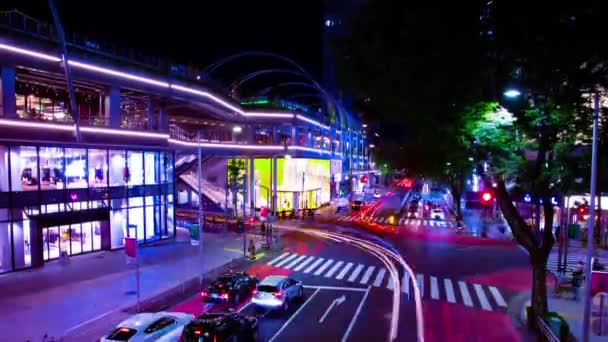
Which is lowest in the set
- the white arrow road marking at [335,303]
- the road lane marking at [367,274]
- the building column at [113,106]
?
the road lane marking at [367,274]

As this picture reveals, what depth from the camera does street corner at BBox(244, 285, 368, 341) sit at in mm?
16906

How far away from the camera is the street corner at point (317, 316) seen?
55.5 ft

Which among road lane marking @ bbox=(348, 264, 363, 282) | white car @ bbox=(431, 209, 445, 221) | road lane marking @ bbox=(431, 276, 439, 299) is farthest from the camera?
white car @ bbox=(431, 209, 445, 221)

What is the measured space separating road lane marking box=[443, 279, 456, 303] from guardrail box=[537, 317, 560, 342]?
519 centimetres

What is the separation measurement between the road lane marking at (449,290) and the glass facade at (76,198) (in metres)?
18.5

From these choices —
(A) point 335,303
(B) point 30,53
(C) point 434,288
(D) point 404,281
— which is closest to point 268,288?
(A) point 335,303

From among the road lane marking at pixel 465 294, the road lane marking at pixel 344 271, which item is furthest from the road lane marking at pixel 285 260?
the road lane marking at pixel 465 294

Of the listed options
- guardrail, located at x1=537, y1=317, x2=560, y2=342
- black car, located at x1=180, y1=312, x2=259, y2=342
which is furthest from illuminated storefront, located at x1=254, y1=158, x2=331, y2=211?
guardrail, located at x1=537, y1=317, x2=560, y2=342

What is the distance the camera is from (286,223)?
2122 inches

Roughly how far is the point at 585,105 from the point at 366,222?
41109mm

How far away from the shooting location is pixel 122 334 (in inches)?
551

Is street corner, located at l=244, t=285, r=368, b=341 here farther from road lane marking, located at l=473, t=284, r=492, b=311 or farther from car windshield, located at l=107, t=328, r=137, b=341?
road lane marking, located at l=473, t=284, r=492, b=311

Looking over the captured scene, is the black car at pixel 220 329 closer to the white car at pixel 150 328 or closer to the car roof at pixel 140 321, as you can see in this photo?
the white car at pixel 150 328

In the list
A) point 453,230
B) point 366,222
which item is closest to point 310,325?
point 453,230
